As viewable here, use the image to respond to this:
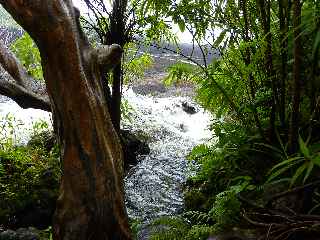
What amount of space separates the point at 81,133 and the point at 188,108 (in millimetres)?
7057

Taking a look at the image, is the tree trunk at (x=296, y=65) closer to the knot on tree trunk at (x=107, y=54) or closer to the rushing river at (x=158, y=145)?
the knot on tree trunk at (x=107, y=54)

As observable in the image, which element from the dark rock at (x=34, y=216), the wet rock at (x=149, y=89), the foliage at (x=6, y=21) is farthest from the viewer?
the foliage at (x=6, y=21)

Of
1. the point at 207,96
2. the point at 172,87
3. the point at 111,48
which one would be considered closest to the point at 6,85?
the point at 111,48

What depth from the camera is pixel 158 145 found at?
6.94 m

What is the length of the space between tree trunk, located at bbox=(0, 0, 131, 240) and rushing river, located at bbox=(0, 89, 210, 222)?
155 cm

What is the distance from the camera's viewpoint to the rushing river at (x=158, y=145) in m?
4.83

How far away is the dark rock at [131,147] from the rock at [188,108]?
316 centimetres

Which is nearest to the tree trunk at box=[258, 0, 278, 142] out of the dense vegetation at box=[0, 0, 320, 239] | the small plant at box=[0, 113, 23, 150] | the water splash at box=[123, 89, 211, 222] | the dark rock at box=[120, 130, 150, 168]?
the dense vegetation at box=[0, 0, 320, 239]

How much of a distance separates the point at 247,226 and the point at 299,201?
14.6 inches

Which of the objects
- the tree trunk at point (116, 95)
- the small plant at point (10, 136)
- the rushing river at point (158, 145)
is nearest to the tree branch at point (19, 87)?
the tree trunk at point (116, 95)

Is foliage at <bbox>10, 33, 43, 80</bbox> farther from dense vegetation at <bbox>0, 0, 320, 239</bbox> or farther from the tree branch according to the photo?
dense vegetation at <bbox>0, 0, 320, 239</bbox>

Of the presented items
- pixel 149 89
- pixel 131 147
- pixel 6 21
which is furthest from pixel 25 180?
pixel 6 21

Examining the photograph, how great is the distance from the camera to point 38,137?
6133mm

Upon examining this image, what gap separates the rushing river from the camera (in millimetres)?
4828
